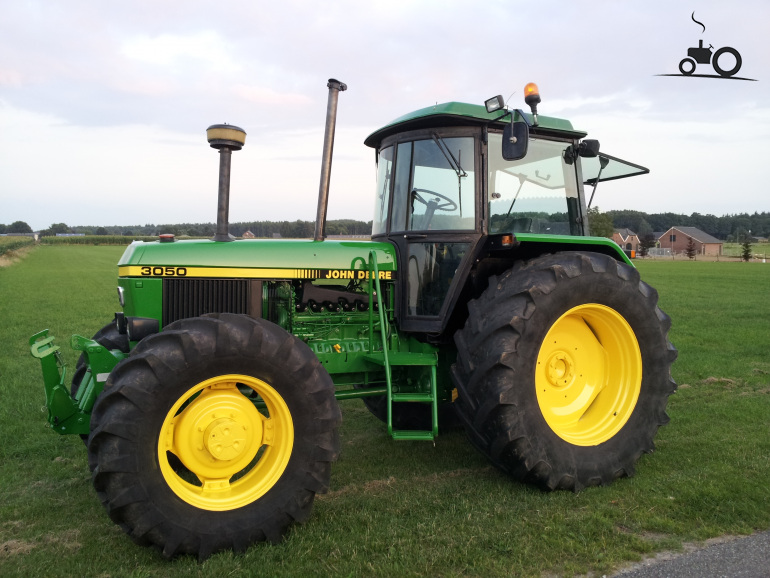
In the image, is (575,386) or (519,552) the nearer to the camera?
(519,552)

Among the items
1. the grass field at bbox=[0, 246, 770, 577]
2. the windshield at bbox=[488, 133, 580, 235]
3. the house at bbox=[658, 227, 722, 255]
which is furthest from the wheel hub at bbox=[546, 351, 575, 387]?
the house at bbox=[658, 227, 722, 255]

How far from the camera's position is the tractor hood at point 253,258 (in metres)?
4.46

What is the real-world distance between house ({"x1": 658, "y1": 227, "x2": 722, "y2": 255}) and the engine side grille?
9306cm

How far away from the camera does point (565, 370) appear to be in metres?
4.81

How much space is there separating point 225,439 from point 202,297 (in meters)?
1.25

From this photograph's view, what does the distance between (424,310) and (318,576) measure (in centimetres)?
217

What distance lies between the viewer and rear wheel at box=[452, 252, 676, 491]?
416 centimetres

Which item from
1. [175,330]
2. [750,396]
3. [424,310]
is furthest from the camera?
[750,396]

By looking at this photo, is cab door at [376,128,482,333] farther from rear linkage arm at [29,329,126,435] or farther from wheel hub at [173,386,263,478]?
rear linkage arm at [29,329,126,435]

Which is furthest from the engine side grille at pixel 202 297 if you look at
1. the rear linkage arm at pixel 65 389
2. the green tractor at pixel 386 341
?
the rear linkage arm at pixel 65 389

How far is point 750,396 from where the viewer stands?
684 centimetres

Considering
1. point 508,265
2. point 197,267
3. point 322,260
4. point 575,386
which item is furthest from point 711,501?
point 197,267

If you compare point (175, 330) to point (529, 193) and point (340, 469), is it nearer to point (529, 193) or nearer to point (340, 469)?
point (340, 469)

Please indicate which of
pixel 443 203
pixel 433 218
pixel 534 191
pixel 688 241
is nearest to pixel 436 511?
pixel 433 218
